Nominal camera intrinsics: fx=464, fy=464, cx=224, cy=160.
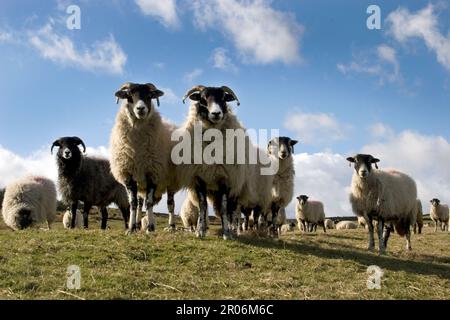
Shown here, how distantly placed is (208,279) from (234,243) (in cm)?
301

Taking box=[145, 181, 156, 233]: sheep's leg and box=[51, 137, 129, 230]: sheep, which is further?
box=[51, 137, 129, 230]: sheep

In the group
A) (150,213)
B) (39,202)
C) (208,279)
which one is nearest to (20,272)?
(208,279)

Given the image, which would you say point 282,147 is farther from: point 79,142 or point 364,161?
point 79,142

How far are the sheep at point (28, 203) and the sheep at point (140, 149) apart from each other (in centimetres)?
629

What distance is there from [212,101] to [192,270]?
16.4ft

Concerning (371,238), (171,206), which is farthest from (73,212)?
(371,238)

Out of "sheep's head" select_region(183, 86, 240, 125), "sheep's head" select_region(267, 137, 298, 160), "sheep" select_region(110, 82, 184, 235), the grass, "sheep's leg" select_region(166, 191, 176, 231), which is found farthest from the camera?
"sheep's head" select_region(267, 137, 298, 160)

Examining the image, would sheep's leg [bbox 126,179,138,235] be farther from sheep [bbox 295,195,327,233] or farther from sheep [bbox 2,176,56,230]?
sheep [bbox 295,195,327,233]

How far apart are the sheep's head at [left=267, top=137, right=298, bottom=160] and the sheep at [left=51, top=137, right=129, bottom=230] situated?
6576mm

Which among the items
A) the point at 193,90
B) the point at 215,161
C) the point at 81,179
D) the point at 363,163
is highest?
the point at 193,90

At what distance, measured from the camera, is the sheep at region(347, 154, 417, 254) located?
1741cm

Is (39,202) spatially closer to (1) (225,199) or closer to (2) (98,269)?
(1) (225,199)

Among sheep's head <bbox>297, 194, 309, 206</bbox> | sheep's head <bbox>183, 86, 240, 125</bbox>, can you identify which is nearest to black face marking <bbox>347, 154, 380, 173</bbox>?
sheep's head <bbox>183, 86, 240, 125</bbox>

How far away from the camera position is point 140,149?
13375mm
